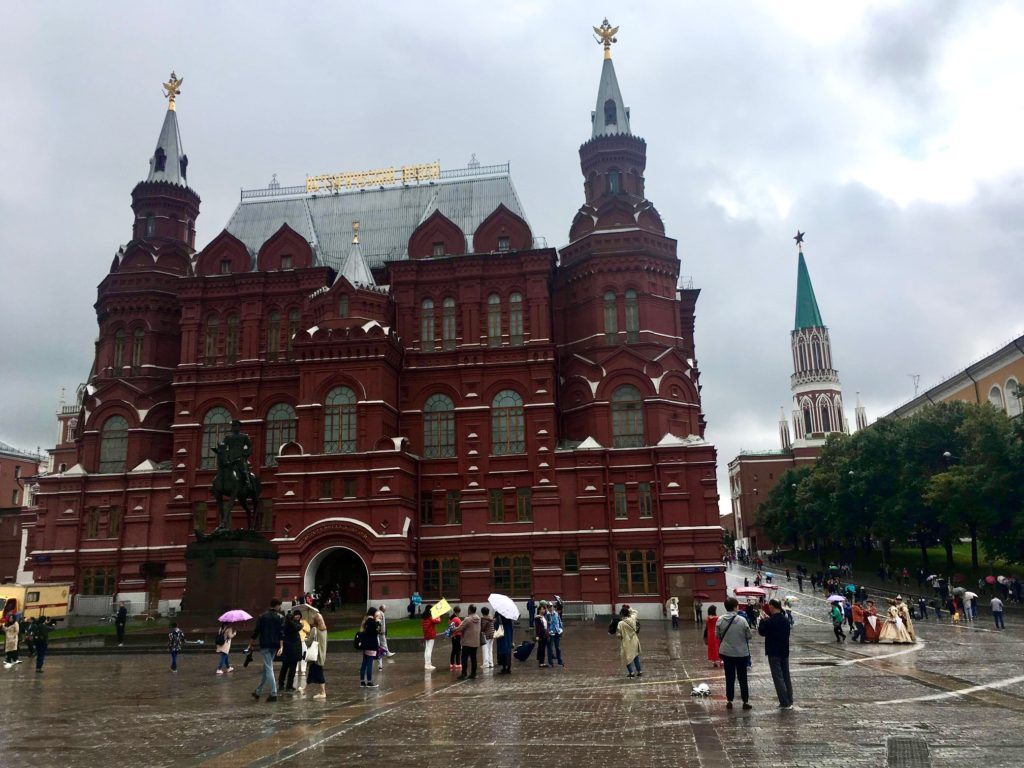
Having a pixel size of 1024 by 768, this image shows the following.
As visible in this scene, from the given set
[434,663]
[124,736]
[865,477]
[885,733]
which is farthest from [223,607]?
[865,477]

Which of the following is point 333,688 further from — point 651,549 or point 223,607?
point 651,549

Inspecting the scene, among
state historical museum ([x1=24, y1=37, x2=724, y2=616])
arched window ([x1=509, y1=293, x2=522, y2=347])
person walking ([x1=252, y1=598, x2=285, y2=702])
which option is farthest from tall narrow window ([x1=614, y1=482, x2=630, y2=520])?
person walking ([x1=252, y1=598, x2=285, y2=702])

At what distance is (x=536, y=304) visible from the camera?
5500 centimetres

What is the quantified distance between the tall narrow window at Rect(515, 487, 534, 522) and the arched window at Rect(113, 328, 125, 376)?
2957cm

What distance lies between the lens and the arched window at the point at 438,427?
54062 millimetres

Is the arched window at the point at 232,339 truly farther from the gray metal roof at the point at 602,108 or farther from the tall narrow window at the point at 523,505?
the gray metal roof at the point at 602,108

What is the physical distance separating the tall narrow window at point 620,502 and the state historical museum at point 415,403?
17 centimetres

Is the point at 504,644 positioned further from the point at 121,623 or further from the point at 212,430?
the point at 212,430

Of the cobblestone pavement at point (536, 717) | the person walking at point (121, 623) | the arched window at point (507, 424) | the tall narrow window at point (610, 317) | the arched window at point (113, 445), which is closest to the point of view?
the cobblestone pavement at point (536, 717)

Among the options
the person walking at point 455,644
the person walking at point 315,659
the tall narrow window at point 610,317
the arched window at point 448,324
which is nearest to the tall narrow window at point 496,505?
A: the arched window at point 448,324

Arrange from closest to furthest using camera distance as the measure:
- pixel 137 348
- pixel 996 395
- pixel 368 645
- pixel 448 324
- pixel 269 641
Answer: pixel 269 641 < pixel 368 645 < pixel 448 324 < pixel 137 348 < pixel 996 395

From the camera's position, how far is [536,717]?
15.0m

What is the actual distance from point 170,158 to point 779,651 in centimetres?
6251

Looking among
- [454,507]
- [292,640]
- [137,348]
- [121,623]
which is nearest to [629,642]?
[292,640]
